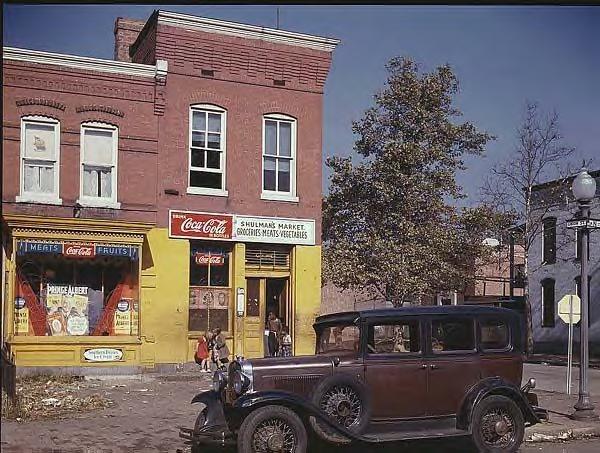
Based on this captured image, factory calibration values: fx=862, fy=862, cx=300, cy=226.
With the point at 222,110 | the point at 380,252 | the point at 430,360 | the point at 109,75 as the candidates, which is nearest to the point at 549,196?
the point at 380,252

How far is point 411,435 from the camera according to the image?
9438mm

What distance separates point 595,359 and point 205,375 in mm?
14898

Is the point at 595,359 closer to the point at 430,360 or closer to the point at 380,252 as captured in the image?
the point at 380,252

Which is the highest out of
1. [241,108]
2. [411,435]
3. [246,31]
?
[246,31]

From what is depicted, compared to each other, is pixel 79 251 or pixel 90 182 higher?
pixel 90 182

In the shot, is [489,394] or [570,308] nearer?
[489,394]

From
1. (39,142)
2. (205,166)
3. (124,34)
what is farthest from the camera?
(124,34)

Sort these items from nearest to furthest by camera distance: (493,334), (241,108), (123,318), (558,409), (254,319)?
(493,334) < (558,409) < (123,318) < (241,108) < (254,319)

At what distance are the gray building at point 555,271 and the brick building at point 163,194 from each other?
416 inches

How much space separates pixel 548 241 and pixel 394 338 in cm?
2005

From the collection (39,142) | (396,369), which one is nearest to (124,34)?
(39,142)

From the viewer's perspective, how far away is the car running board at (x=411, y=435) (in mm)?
9250

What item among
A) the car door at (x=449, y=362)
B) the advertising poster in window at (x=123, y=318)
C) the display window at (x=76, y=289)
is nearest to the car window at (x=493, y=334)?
the car door at (x=449, y=362)

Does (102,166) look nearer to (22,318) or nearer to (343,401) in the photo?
(22,318)
